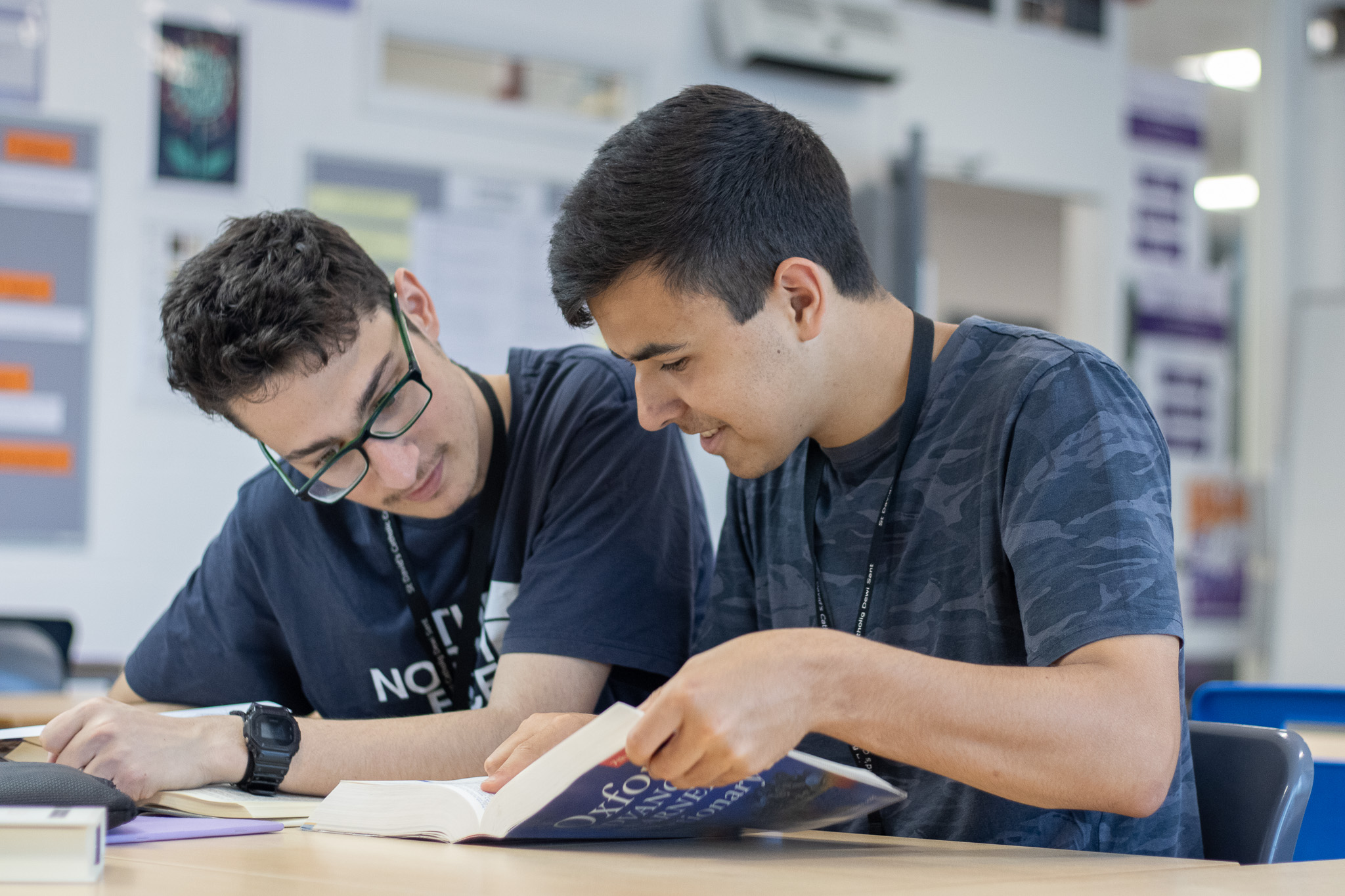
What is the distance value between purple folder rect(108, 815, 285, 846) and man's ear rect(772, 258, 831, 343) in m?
0.65

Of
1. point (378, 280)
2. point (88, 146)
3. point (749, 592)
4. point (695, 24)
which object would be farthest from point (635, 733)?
point (695, 24)

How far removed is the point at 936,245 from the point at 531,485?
6.19 m

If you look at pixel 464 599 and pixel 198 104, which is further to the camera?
pixel 198 104

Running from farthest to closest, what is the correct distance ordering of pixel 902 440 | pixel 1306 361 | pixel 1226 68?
pixel 1226 68
pixel 1306 361
pixel 902 440

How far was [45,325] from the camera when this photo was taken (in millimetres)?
3137

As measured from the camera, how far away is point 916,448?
1.25 metres

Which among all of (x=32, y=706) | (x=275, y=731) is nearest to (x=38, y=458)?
(x=32, y=706)

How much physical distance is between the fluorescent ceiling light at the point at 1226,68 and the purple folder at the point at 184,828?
5159 millimetres

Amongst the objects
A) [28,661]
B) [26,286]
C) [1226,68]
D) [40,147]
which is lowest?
[28,661]

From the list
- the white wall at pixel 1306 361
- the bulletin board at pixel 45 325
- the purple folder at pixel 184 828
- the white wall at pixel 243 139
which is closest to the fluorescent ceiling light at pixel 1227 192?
the white wall at pixel 1306 361

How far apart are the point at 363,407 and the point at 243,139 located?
226cm

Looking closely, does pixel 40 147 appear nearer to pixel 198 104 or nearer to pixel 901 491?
pixel 198 104

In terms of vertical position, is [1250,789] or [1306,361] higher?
[1306,361]

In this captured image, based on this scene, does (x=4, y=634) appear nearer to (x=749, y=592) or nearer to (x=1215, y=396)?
(x=749, y=592)
